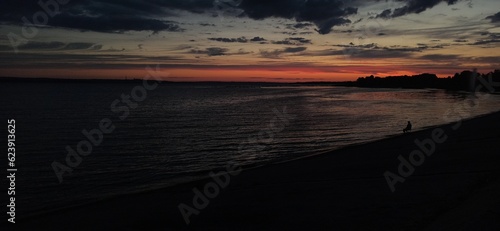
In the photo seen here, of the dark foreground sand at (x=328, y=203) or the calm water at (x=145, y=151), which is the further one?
the calm water at (x=145, y=151)

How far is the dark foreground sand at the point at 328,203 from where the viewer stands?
11.5 meters

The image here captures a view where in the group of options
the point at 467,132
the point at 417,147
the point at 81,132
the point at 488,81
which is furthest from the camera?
the point at 488,81

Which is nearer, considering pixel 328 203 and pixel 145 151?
pixel 328 203

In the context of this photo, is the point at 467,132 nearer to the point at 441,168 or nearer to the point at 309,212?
the point at 441,168

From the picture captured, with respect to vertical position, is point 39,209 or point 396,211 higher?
point 396,211

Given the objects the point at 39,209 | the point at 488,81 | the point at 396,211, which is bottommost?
the point at 39,209

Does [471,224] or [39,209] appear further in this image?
[39,209]

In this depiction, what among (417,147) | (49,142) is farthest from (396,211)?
(49,142)

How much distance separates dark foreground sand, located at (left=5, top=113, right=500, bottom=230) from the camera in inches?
451

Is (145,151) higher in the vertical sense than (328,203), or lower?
lower

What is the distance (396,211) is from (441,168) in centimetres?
788

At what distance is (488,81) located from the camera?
185m

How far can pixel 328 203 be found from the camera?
549 inches

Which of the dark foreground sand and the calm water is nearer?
the dark foreground sand
